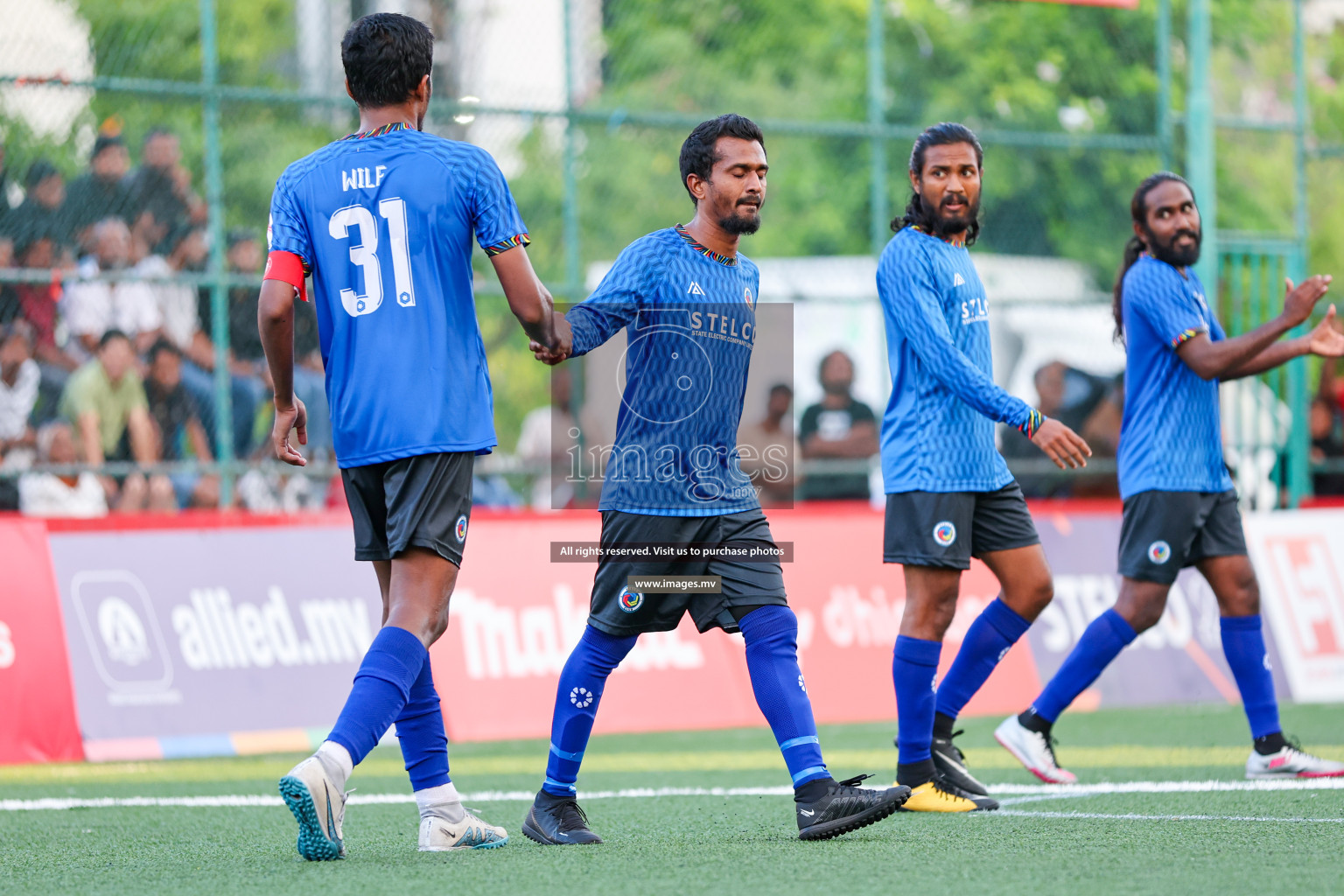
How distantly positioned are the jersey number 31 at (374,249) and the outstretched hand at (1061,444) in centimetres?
198

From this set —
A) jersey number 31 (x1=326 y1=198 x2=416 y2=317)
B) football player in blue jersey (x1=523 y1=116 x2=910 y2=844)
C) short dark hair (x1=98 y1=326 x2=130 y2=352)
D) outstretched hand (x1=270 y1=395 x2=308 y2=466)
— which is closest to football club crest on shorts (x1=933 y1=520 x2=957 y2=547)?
football player in blue jersey (x1=523 y1=116 x2=910 y2=844)

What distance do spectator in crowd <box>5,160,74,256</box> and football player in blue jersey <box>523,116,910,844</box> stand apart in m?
5.62

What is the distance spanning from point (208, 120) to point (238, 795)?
4.88 m

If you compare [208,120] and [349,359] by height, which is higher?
[208,120]

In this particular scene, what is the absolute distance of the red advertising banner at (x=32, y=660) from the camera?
321 inches

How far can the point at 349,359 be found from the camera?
4.64m

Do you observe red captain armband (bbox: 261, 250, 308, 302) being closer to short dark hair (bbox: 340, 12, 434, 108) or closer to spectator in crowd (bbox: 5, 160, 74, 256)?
short dark hair (bbox: 340, 12, 434, 108)

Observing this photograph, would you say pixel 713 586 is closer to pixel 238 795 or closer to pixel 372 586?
pixel 238 795

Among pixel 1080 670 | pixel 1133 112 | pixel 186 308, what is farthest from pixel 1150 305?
pixel 1133 112

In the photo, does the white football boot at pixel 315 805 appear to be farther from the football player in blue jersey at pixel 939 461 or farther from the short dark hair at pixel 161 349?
the short dark hair at pixel 161 349

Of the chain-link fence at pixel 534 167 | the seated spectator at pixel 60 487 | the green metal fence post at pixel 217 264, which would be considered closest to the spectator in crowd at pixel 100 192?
the chain-link fence at pixel 534 167

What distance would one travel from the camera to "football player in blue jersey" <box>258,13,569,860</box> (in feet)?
14.9

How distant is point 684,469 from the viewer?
16.1 feet

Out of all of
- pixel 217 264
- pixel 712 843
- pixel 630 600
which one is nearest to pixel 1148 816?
pixel 712 843
